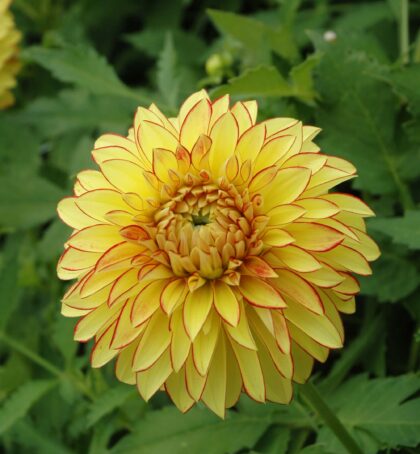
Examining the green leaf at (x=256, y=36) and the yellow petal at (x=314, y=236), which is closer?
the yellow petal at (x=314, y=236)

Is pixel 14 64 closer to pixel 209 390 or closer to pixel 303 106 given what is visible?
pixel 303 106

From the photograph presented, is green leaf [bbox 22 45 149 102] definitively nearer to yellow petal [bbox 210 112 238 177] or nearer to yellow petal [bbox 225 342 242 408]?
yellow petal [bbox 210 112 238 177]

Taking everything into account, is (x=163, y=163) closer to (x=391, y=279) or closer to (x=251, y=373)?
(x=251, y=373)

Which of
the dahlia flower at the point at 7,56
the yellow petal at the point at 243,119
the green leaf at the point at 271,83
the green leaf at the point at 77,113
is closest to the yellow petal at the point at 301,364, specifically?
the yellow petal at the point at 243,119

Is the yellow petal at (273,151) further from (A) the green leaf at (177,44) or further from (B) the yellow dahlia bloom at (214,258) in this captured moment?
(A) the green leaf at (177,44)

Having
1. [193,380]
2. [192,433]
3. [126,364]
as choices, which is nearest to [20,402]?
[192,433]

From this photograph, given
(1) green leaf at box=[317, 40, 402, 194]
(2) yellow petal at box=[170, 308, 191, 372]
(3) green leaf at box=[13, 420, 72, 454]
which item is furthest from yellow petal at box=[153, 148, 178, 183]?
(3) green leaf at box=[13, 420, 72, 454]

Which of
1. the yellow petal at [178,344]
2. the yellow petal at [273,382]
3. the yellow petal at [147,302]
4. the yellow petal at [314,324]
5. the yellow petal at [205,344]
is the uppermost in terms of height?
the yellow petal at [314,324]

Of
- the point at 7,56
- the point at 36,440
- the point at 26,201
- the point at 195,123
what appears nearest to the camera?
the point at 195,123
